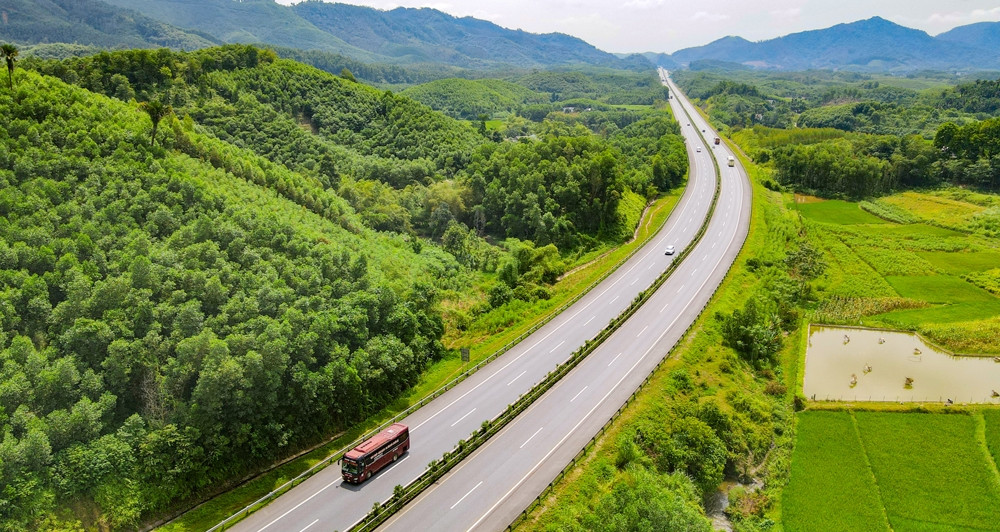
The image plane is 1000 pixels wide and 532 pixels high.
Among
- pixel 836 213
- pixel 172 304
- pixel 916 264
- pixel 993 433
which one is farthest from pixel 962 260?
pixel 172 304

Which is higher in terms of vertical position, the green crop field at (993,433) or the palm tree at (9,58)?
the palm tree at (9,58)

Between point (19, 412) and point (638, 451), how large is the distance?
1568 inches

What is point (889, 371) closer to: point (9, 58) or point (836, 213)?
point (836, 213)

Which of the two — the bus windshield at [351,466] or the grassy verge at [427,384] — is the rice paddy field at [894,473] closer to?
the grassy verge at [427,384]

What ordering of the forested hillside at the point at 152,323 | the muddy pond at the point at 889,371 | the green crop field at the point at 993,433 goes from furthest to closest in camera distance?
1. the muddy pond at the point at 889,371
2. the green crop field at the point at 993,433
3. the forested hillside at the point at 152,323

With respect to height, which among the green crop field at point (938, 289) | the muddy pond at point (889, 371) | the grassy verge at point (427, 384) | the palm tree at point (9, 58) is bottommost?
the grassy verge at point (427, 384)

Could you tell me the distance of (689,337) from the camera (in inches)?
2320

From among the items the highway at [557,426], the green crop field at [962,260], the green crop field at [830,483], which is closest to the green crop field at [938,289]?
the green crop field at [962,260]

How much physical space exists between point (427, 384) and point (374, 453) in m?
12.9

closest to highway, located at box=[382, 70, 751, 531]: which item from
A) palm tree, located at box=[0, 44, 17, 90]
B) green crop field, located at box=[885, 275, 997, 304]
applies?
green crop field, located at box=[885, 275, 997, 304]

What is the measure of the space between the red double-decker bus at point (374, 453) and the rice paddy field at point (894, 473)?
92.2ft

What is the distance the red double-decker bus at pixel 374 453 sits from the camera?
37.4m

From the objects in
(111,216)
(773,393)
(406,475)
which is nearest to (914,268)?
(773,393)

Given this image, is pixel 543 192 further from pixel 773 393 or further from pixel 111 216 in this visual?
pixel 111 216
